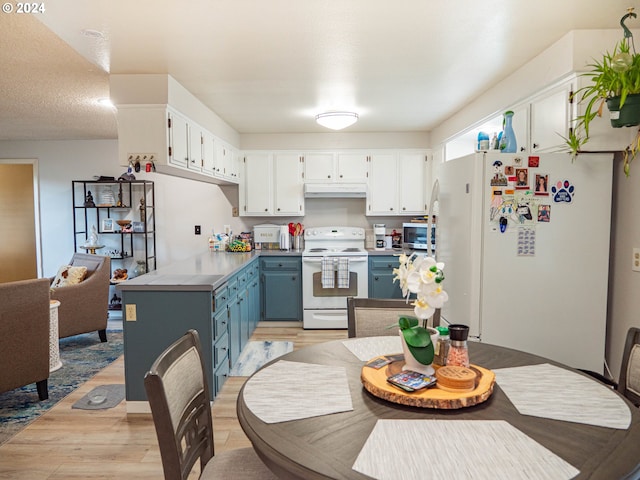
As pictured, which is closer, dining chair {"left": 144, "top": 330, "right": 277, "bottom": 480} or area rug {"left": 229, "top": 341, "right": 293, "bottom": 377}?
dining chair {"left": 144, "top": 330, "right": 277, "bottom": 480}

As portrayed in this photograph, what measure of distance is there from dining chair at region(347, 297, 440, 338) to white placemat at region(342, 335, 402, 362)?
224mm

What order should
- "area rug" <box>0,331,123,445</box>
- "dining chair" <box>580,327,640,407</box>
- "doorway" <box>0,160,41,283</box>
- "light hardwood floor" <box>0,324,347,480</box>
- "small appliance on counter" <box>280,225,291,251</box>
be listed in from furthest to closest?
1. "doorway" <box>0,160,41,283</box>
2. "small appliance on counter" <box>280,225,291,251</box>
3. "area rug" <box>0,331,123,445</box>
4. "light hardwood floor" <box>0,324,347,480</box>
5. "dining chair" <box>580,327,640,407</box>

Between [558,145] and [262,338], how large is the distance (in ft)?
11.0

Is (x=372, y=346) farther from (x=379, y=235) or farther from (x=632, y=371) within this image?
(x=379, y=235)

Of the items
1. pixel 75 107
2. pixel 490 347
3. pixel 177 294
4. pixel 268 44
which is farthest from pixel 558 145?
pixel 75 107

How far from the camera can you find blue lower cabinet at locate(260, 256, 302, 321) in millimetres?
4875

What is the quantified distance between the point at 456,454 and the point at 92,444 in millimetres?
2352

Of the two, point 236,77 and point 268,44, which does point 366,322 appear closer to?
point 268,44

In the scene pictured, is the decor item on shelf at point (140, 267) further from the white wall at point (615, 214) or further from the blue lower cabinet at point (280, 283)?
the white wall at point (615, 214)

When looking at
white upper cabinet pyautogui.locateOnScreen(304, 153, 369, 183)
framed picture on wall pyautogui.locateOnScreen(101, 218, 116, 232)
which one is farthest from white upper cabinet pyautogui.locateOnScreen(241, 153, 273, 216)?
framed picture on wall pyautogui.locateOnScreen(101, 218, 116, 232)

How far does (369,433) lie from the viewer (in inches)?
43.9

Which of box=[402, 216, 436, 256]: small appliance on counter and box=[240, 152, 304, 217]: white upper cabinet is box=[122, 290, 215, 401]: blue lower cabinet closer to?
box=[240, 152, 304, 217]: white upper cabinet

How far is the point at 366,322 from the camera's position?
7.39 feet

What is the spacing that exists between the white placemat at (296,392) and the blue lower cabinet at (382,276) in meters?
3.29
